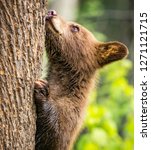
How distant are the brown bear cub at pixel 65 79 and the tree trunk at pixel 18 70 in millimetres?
198

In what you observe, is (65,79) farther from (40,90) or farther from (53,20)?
(40,90)

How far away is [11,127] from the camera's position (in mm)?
5887

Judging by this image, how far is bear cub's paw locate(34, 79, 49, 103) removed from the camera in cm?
616

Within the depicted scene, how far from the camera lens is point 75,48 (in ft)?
23.9

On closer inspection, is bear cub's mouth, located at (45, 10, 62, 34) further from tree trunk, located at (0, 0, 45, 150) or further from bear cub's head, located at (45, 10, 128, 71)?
tree trunk, located at (0, 0, 45, 150)

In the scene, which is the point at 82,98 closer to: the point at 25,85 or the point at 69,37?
the point at 69,37

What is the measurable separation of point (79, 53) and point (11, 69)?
1479 mm

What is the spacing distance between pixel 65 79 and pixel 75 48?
1.21ft

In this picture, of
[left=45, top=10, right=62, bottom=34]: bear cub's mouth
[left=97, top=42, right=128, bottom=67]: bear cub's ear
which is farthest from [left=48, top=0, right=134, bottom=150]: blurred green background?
[left=45, top=10, right=62, bottom=34]: bear cub's mouth

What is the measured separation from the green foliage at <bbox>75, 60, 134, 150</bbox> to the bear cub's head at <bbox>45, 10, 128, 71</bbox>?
180cm

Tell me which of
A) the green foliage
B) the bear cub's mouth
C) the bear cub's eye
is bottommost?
the green foliage

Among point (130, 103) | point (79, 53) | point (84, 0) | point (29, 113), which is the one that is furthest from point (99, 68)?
point (84, 0)

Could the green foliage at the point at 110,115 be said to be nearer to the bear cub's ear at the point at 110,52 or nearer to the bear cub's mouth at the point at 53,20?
the bear cub's ear at the point at 110,52

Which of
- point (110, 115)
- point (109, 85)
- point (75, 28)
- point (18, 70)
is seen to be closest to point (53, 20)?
point (75, 28)
